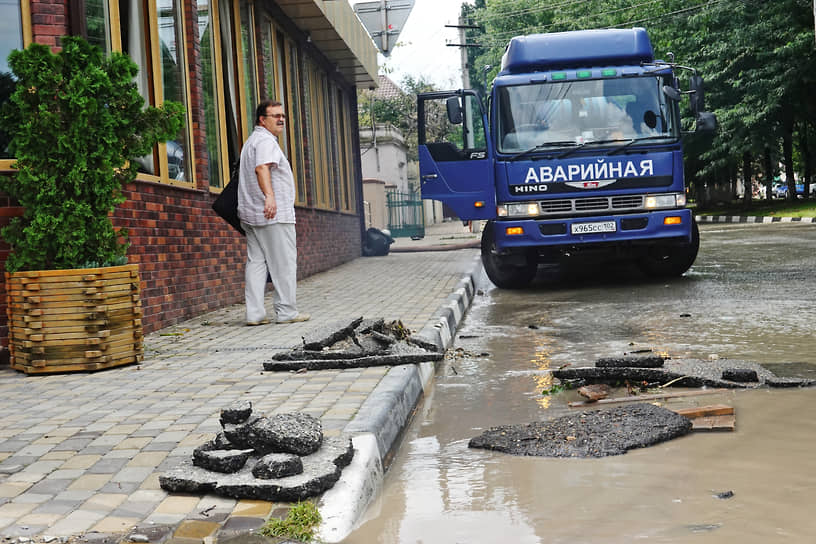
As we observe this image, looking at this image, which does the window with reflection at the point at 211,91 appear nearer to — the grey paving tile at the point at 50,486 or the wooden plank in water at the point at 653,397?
the wooden plank in water at the point at 653,397

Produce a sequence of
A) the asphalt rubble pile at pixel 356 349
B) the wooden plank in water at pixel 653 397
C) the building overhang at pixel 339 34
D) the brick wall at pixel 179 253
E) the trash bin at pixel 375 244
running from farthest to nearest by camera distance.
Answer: the trash bin at pixel 375 244 < the building overhang at pixel 339 34 < the brick wall at pixel 179 253 < the asphalt rubble pile at pixel 356 349 < the wooden plank in water at pixel 653 397

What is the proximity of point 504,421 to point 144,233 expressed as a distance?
15.3 feet

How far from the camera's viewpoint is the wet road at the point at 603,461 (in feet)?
10.4

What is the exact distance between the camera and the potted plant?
6355mm

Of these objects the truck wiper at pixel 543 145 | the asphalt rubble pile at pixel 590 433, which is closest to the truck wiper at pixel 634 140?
Result: the truck wiper at pixel 543 145

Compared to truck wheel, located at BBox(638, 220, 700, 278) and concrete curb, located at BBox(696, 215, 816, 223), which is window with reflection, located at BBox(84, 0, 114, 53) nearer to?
truck wheel, located at BBox(638, 220, 700, 278)

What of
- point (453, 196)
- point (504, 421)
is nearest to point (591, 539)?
point (504, 421)

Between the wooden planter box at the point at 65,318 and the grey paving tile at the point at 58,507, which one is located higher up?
the wooden planter box at the point at 65,318

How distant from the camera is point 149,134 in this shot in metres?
6.75

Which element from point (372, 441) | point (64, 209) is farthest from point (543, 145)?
point (372, 441)

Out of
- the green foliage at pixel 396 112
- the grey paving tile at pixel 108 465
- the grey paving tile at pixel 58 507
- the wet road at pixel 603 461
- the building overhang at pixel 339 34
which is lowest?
the wet road at pixel 603 461

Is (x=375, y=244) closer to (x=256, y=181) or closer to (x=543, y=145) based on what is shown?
(x=543, y=145)

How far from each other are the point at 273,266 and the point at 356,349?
284 cm

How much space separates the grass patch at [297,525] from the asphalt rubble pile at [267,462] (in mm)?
157
